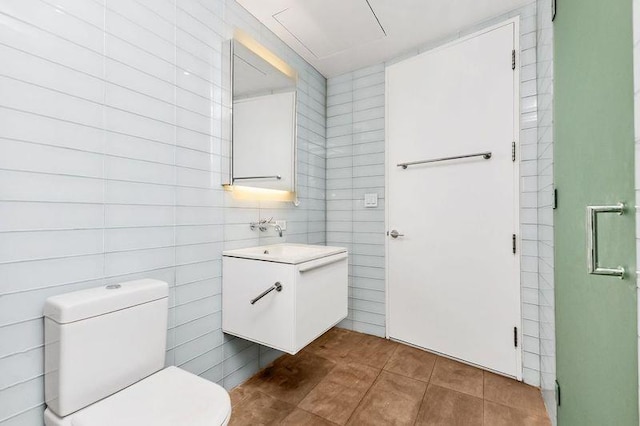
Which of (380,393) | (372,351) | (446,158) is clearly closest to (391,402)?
(380,393)

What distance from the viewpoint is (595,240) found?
72 cm

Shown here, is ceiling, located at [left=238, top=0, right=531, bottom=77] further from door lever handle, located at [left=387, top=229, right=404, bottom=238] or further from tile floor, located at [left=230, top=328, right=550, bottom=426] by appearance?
tile floor, located at [left=230, top=328, right=550, bottom=426]

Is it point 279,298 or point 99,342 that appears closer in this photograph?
point 99,342

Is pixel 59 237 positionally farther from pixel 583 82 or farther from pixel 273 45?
pixel 583 82

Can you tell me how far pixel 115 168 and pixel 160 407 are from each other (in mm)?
924

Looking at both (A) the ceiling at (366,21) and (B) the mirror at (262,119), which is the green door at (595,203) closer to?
(A) the ceiling at (366,21)

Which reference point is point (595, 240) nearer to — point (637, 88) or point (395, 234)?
point (637, 88)

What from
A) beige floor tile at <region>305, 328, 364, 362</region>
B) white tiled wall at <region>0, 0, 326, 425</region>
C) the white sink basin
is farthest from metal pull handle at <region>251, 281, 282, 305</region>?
beige floor tile at <region>305, 328, 364, 362</region>

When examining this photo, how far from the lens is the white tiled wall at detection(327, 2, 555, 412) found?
5.27 ft

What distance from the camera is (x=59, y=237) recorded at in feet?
3.41

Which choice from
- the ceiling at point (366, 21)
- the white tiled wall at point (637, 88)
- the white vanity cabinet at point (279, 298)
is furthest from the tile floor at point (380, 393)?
the ceiling at point (366, 21)

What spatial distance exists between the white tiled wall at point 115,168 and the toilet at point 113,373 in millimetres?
101

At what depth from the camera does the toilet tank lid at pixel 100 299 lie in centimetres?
93

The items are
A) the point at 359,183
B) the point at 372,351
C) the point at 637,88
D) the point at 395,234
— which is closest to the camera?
the point at 637,88
